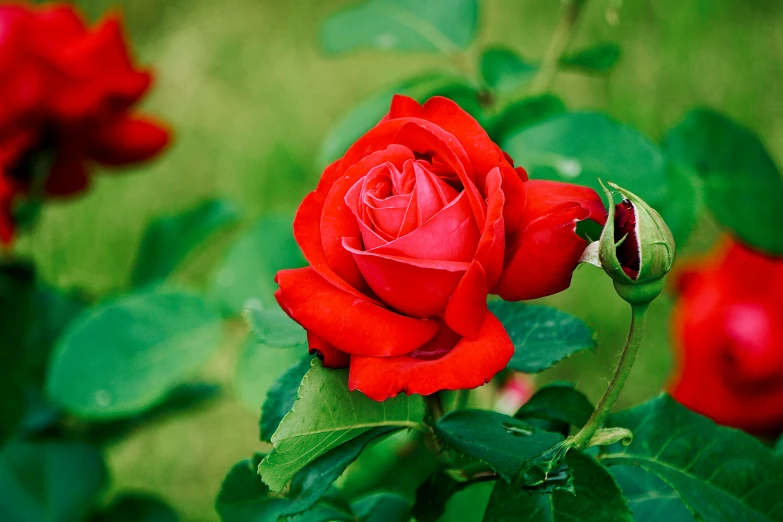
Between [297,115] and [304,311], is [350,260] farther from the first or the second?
[297,115]

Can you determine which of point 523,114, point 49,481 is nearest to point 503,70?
point 523,114

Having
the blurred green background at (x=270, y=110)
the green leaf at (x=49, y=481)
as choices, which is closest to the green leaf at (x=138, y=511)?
the green leaf at (x=49, y=481)

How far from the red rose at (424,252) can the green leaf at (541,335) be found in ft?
0.21

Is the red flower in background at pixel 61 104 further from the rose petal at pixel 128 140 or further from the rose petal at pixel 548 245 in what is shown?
the rose petal at pixel 548 245

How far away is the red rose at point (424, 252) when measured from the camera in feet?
1.08

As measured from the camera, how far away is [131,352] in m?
0.73

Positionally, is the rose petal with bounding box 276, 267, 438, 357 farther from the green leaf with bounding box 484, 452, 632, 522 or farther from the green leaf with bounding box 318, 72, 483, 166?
the green leaf with bounding box 318, 72, 483, 166

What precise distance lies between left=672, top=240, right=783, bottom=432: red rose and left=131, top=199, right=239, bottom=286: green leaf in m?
0.51

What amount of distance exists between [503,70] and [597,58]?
0.30 feet

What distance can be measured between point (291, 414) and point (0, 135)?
545mm

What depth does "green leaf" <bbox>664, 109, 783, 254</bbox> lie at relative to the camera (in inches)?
25.4

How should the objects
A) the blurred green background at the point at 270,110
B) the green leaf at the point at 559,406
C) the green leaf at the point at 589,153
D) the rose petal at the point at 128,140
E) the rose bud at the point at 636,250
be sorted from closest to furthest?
the rose bud at the point at 636,250, the green leaf at the point at 559,406, the green leaf at the point at 589,153, the rose petal at the point at 128,140, the blurred green background at the point at 270,110

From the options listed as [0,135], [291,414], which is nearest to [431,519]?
[291,414]

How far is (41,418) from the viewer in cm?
87
